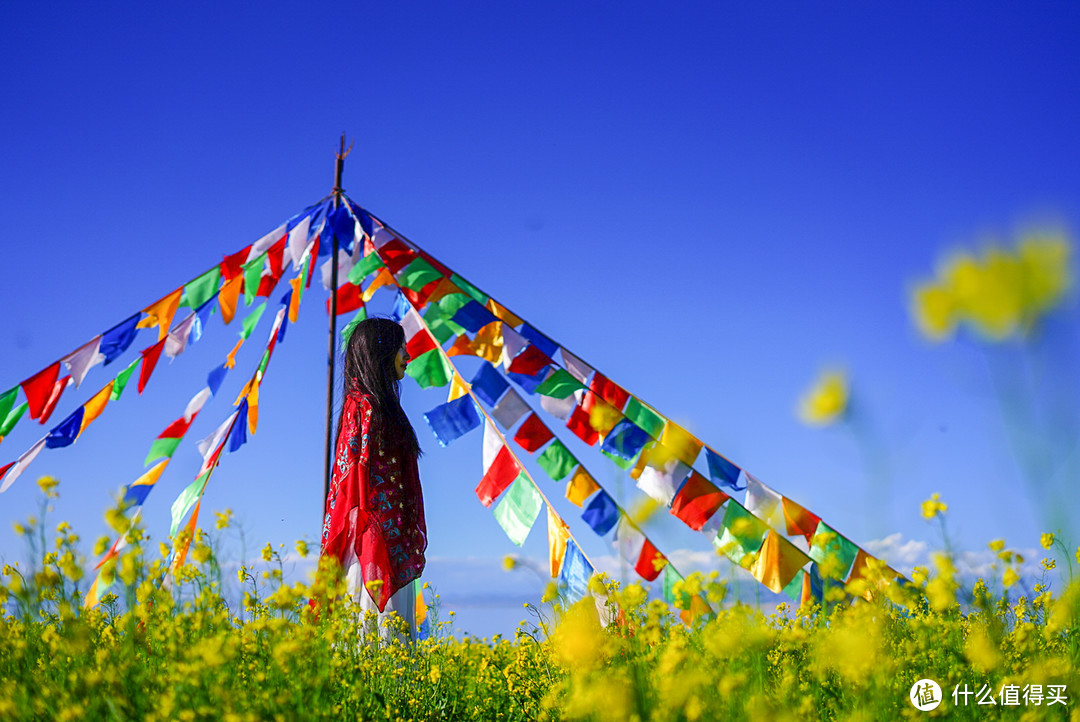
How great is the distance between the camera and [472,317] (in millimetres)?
4773

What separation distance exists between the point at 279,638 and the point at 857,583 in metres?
1.49

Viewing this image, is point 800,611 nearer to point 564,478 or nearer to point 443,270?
point 564,478

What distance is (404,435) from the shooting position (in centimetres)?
401

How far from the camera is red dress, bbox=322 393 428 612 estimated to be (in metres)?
3.74

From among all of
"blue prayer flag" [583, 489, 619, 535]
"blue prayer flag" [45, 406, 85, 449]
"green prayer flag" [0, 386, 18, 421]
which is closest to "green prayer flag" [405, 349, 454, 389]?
"blue prayer flag" [583, 489, 619, 535]

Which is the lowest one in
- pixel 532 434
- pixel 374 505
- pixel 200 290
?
pixel 374 505

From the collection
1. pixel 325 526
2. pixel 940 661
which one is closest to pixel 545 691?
pixel 940 661

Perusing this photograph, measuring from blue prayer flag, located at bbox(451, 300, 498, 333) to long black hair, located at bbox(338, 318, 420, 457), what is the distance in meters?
0.74

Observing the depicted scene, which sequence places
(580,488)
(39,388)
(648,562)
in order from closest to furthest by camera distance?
(648,562), (580,488), (39,388)

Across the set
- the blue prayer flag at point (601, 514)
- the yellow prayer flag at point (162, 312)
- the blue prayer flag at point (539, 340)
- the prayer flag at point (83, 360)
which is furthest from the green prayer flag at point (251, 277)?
the blue prayer flag at point (601, 514)

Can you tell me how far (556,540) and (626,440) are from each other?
657mm

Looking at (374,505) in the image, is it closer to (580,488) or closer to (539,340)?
(580,488)

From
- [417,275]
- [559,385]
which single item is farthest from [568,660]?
[417,275]

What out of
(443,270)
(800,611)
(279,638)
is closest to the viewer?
(279,638)
